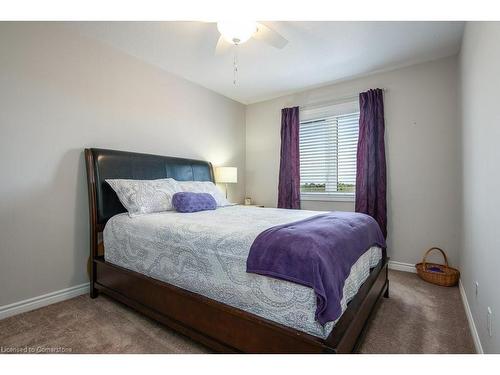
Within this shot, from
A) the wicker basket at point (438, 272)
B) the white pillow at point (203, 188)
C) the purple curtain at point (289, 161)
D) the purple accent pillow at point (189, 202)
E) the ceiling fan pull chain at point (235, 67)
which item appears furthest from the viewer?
the purple curtain at point (289, 161)

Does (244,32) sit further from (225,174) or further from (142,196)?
(225,174)

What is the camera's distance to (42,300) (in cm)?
219

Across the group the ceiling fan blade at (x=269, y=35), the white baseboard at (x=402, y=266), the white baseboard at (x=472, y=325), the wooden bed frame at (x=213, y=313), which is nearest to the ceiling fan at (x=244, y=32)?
the ceiling fan blade at (x=269, y=35)

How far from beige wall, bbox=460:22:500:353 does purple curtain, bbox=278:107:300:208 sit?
7.01 ft

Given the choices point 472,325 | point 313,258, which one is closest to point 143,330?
point 313,258

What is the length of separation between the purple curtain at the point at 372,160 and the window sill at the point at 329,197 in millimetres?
222

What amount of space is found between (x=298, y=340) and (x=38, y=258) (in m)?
2.35

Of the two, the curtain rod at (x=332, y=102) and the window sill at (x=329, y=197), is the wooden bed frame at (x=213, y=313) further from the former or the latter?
the curtain rod at (x=332, y=102)

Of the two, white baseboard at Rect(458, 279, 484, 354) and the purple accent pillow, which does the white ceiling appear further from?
white baseboard at Rect(458, 279, 484, 354)

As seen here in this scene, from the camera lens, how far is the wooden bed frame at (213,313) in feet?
3.94

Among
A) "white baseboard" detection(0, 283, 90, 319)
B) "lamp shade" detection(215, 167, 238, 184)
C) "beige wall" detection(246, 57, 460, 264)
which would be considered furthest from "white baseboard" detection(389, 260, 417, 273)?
"white baseboard" detection(0, 283, 90, 319)

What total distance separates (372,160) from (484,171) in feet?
5.58

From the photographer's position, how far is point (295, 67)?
3.17 meters
